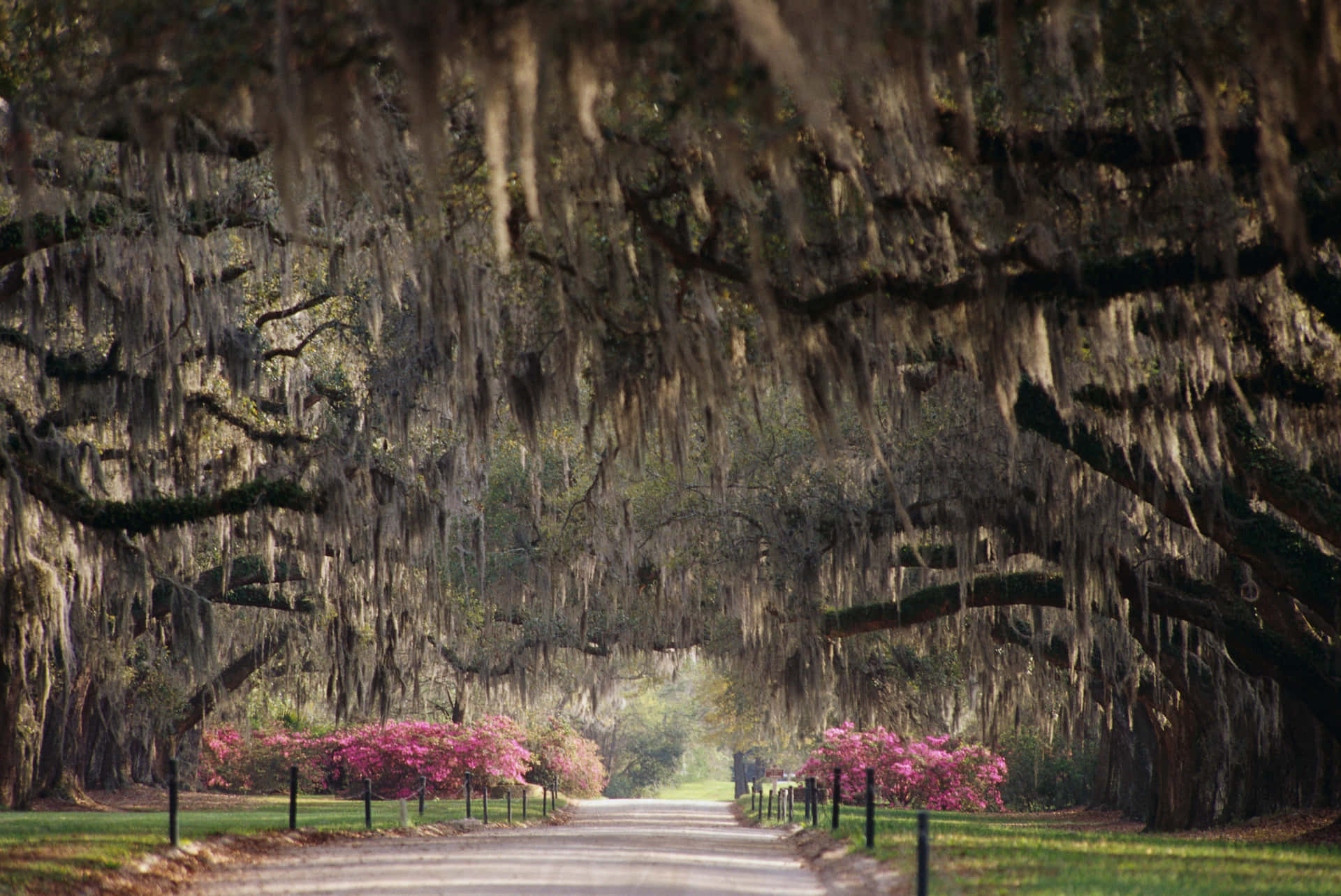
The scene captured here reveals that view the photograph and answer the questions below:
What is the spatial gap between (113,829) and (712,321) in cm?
976

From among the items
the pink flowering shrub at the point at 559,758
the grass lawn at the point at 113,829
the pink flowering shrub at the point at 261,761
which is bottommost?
the pink flowering shrub at the point at 559,758

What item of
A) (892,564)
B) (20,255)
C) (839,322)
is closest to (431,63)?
(839,322)

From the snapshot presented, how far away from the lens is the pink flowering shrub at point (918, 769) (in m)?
33.3

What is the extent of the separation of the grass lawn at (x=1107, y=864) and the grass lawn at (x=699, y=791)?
60399 millimetres

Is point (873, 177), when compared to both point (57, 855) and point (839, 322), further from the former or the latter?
point (57, 855)

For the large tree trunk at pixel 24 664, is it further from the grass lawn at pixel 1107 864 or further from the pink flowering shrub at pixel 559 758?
the pink flowering shrub at pixel 559 758

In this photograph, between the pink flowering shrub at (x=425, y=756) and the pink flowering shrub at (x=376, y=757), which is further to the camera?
the pink flowering shrub at (x=376, y=757)

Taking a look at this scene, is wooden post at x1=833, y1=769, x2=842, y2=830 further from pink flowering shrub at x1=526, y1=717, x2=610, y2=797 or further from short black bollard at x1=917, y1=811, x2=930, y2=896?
pink flowering shrub at x1=526, y1=717, x2=610, y2=797

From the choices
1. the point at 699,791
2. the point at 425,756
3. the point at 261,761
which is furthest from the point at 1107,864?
the point at 699,791

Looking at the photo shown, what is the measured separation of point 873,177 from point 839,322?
114 centimetres

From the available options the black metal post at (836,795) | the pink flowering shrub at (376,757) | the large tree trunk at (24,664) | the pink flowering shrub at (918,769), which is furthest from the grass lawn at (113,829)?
the pink flowering shrub at (918,769)

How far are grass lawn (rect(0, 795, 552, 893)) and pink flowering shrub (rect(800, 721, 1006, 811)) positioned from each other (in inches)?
385

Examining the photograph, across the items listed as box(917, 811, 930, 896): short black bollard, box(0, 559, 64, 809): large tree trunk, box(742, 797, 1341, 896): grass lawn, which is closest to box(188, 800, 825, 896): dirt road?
box(742, 797, 1341, 896): grass lawn

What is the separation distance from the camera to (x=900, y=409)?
14289 mm
